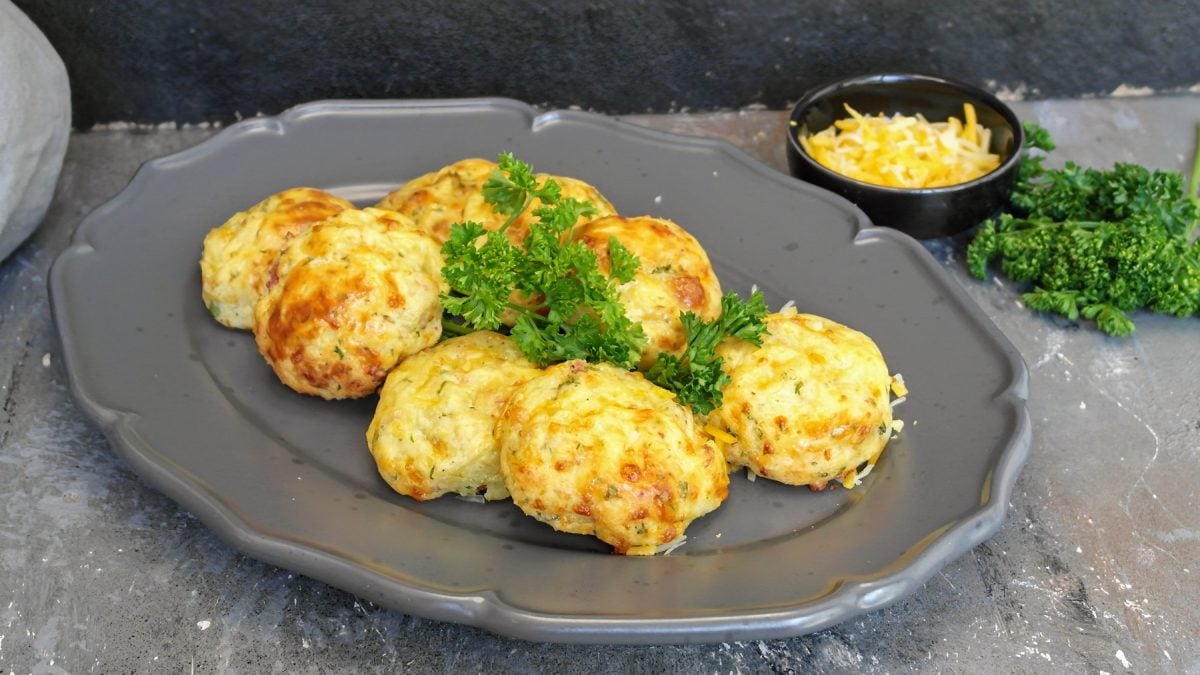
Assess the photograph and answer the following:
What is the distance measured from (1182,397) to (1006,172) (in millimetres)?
839

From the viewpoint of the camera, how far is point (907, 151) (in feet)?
12.7

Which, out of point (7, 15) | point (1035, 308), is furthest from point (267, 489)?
point (1035, 308)

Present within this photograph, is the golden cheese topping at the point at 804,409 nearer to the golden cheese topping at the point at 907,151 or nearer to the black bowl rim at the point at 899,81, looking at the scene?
the black bowl rim at the point at 899,81

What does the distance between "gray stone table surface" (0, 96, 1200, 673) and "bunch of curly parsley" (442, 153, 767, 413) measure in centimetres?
65

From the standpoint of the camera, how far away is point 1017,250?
3.72 meters

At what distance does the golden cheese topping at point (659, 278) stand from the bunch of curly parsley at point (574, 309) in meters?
0.06

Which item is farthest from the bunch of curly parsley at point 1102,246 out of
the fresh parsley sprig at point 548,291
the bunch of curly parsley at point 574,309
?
the fresh parsley sprig at point 548,291

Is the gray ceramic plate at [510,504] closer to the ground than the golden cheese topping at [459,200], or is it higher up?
closer to the ground

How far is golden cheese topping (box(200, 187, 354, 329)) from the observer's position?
3188mm

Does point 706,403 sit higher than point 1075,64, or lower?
higher

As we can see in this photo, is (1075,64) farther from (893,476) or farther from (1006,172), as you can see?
(893,476)

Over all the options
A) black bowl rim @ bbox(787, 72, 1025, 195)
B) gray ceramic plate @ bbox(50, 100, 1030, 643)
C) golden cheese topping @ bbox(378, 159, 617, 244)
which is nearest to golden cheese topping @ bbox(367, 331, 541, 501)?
gray ceramic plate @ bbox(50, 100, 1030, 643)

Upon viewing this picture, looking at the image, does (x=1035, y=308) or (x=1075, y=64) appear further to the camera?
(x=1075, y=64)

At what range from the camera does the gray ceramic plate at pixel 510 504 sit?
101 inches
